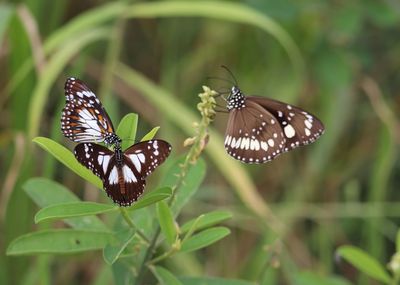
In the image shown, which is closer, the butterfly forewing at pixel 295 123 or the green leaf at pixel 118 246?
the green leaf at pixel 118 246

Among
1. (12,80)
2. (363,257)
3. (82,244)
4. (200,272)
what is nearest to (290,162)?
(200,272)

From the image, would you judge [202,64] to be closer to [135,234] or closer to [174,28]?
[174,28]

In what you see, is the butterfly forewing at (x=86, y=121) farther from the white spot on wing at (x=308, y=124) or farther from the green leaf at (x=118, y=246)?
the white spot on wing at (x=308, y=124)

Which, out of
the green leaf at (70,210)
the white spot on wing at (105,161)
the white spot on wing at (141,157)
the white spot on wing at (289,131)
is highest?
the white spot on wing at (289,131)

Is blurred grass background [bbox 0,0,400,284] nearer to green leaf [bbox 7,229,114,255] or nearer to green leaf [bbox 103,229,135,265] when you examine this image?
green leaf [bbox 7,229,114,255]

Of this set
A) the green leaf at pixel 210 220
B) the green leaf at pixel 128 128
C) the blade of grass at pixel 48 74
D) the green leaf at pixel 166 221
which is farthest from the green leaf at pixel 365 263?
the blade of grass at pixel 48 74

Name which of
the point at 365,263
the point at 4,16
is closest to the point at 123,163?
the point at 365,263
